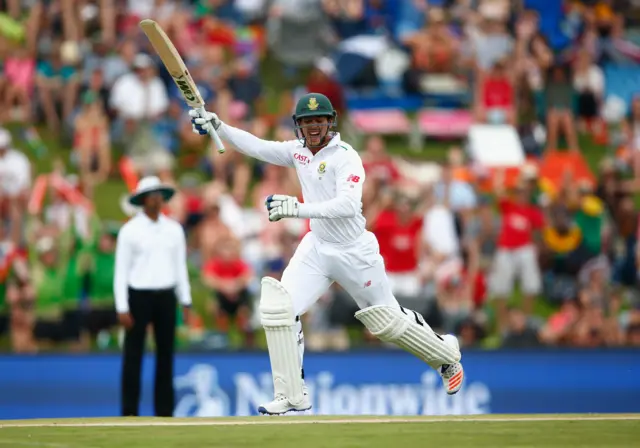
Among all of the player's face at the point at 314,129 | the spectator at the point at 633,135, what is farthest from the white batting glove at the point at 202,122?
the spectator at the point at 633,135

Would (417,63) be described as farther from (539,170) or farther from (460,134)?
(539,170)

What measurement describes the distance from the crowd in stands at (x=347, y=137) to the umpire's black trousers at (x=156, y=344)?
2.28 meters

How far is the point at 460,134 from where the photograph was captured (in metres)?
17.6

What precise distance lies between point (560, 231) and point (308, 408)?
698 centimetres

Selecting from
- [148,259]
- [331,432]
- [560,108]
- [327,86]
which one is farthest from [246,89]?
[331,432]

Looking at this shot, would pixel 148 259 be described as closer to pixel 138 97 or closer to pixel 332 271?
pixel 332 271

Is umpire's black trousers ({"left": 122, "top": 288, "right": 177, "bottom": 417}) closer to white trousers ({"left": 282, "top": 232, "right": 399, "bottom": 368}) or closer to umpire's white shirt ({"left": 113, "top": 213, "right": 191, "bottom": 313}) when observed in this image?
umpire's white shirt ({"left": 113, "top": 213, "right": 191, "bottom": 313})

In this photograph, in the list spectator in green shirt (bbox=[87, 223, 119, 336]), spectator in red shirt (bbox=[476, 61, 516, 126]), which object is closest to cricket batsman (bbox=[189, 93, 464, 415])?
spectator in green shirt (bbox=[87, 223, 119, 336])

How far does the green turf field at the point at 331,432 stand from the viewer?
7.62 metres

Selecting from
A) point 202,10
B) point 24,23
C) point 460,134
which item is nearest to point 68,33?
point 24,23

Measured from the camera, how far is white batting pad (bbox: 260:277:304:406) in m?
9.07

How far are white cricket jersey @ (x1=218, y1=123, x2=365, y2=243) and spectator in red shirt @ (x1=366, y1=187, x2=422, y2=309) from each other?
5.05m

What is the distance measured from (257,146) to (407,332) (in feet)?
5.17

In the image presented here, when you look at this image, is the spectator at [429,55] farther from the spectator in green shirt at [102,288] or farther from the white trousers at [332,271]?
the white trousers at [332,271]
